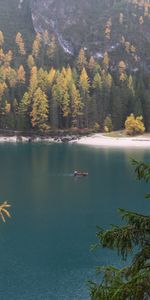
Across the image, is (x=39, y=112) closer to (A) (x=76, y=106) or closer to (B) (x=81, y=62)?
(A) (x=76, y=106)

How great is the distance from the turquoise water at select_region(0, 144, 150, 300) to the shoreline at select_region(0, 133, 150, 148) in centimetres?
2328

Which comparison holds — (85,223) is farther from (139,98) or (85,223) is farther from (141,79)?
(141,79)

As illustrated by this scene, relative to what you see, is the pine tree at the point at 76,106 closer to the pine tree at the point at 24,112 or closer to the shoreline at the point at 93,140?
the shoreline at the point at 93,140

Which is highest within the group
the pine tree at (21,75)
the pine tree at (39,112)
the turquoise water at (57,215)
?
the pine tree at (21,75)

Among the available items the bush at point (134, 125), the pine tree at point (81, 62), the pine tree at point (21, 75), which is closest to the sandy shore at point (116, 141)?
the bush at point (134, 125)

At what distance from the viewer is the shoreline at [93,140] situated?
126500mm

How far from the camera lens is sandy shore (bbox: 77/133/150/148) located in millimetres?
126125

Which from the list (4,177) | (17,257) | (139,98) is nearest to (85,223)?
(17,257)

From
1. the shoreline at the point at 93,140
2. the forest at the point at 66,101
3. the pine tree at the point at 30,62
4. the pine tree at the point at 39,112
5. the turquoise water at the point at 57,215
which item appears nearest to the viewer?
the turquoise water at the point at 57,215

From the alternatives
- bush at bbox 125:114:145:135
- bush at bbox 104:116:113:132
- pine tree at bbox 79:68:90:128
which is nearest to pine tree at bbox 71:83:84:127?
pine tree at bbox 79:68:90:128

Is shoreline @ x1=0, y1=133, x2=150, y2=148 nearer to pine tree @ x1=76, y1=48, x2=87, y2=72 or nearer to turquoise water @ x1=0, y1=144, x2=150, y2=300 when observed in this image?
turquoise water @ x1=0, y1=144, x2=150, y2=300

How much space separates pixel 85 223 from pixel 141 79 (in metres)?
133

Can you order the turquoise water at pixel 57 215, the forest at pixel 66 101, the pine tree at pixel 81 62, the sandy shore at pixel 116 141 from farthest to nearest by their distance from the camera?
the pine tree at pixel 81 62 < the forest at pixel 66 101 < the sandy shore at pixel 116 141 < the turquoise water at pixel 57 215

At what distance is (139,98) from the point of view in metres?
149
